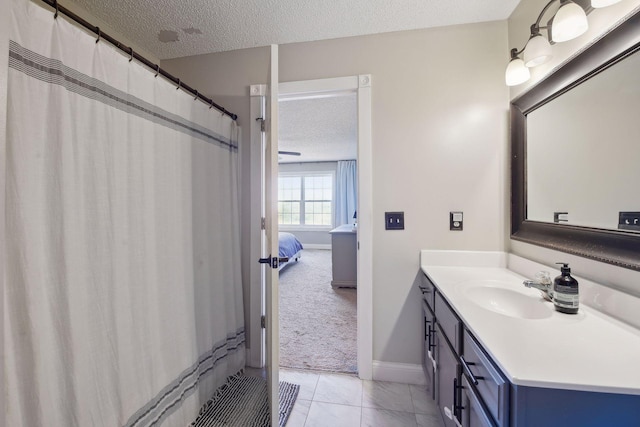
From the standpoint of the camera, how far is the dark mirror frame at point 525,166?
874 millimetres

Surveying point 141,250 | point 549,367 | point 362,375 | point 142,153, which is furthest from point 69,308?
point 362,375

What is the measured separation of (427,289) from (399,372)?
66cm

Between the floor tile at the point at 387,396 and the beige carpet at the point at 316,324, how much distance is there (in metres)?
0.20

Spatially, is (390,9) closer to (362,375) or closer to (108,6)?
(108,6)

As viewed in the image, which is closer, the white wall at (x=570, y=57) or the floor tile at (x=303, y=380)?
the white wall at (x=570, y=57)

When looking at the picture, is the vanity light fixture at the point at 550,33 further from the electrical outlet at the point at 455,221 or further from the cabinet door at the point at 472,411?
the cabinet door at the point at 472,411

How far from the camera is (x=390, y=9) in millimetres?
1504

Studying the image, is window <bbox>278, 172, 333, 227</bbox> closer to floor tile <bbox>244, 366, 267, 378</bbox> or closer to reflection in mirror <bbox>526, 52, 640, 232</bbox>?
floor tile <bbox>244, 366, 267, 378</bbox>

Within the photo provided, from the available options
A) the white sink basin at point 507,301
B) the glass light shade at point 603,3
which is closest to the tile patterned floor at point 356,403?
the white sink basin at point 507,301

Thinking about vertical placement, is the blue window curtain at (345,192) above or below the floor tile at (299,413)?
above

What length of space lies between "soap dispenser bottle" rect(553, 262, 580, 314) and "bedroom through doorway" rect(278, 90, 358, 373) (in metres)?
1.38

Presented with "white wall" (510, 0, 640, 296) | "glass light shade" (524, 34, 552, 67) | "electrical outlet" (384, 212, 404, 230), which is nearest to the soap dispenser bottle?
"white wall" (510, 0, 640, 296)

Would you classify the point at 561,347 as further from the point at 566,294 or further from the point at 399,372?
the point at 399,372

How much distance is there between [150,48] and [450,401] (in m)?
2.83
